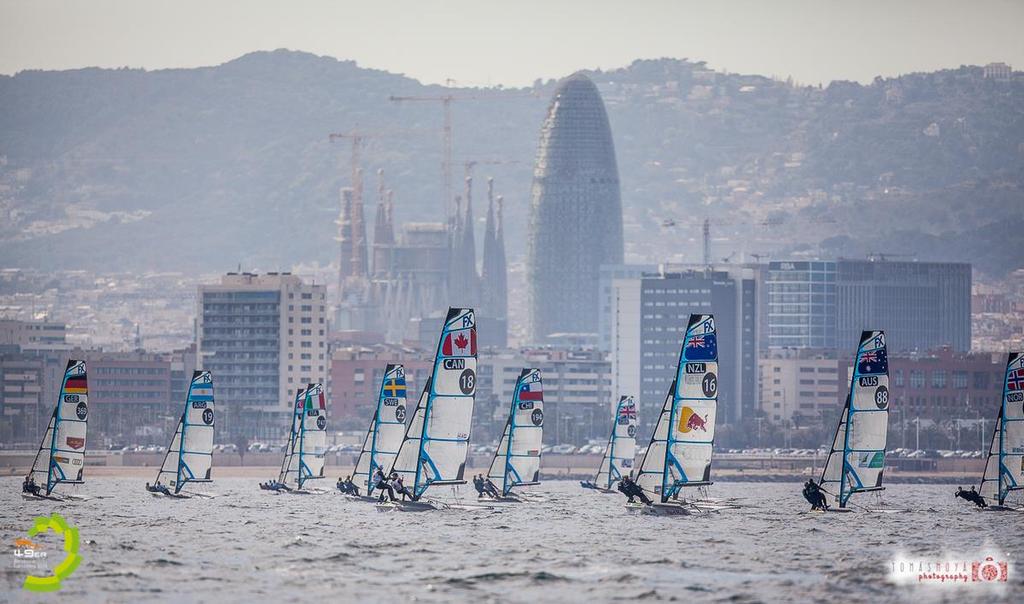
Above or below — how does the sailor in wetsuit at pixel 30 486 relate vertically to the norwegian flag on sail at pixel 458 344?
below

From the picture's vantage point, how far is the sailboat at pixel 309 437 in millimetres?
127062

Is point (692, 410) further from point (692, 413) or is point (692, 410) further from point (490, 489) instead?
point (490, 489)

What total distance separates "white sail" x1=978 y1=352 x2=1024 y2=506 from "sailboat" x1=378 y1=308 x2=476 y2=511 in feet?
79.4

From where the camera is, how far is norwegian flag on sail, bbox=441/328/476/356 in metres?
94.2

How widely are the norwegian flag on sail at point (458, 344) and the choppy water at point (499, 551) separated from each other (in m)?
7.17

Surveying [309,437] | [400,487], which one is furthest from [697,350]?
[309,437]

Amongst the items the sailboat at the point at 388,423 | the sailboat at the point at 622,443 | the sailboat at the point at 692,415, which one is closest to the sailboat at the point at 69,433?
the sailboat at the point at 388,423

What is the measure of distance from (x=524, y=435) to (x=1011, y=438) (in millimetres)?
23934

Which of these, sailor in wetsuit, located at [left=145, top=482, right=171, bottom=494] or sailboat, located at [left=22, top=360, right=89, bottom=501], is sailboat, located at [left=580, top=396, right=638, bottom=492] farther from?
sailboat, located at [left=22, top=360, right=89, bottom=501]

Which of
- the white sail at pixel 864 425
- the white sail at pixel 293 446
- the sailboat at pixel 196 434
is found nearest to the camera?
the white sail at pixel 864 425

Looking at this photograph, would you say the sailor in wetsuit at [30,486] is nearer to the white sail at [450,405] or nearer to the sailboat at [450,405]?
the sailboat at [450,405]

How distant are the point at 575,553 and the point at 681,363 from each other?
14338 millimetres

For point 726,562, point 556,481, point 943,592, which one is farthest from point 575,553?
point 556,481

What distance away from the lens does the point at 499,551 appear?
273 ft
